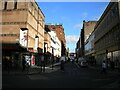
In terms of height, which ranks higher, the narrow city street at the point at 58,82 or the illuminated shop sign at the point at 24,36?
the illuminated shop sign at the point at 24,36

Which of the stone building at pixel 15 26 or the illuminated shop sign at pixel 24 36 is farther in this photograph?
the illuminated shop sign at pixel 24 36

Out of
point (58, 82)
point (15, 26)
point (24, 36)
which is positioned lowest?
point (58, 82)

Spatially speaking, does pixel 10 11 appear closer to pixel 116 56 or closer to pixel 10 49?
pixel 10 49

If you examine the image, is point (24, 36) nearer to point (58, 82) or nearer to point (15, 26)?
point (15, 26)

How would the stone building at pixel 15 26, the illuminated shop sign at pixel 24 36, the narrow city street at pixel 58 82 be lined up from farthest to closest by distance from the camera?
the illuminated shop sign at pixel 24 36 → the stone building at pixel 15 26 → the narrow city street at pixel 58 82

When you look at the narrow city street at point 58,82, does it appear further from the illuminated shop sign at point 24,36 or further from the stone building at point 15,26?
the illuminated shop sign at point 24,36

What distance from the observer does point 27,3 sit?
112 feet

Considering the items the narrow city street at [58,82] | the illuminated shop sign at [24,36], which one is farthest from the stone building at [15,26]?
the narrow city street at [58,82]

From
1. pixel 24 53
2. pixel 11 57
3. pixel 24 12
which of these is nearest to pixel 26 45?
pixel 24 53

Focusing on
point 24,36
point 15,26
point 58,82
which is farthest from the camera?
point 24,36

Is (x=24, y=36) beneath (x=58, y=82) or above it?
above

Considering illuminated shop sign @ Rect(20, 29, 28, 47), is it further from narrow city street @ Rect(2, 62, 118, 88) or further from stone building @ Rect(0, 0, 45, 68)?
narrow city street @ Rect(2, 62, 118, 88)

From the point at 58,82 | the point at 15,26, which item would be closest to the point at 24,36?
the point at 15,26

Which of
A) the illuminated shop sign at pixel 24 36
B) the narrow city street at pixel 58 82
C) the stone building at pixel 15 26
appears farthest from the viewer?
the illuminated shop sign at pixel 24 36
